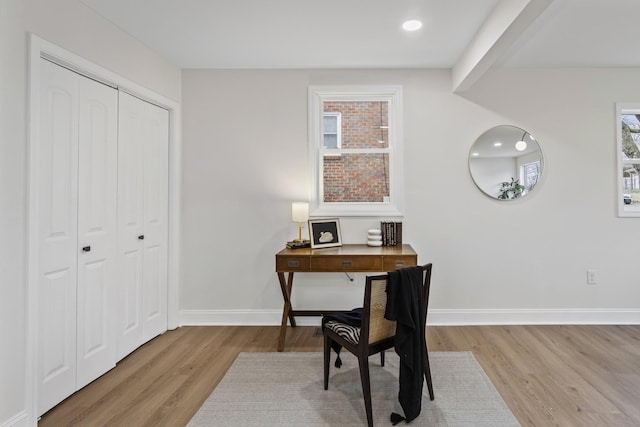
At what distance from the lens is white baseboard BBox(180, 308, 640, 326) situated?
3.48 meters

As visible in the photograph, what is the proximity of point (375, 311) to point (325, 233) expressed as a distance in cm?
143

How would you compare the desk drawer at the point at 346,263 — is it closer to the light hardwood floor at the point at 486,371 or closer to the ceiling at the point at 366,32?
the light hardwood floor at the point at 486,371

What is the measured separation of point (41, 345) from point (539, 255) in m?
4.03

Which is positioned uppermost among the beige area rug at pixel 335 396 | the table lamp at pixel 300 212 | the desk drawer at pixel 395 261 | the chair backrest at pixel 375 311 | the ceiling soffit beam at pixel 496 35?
the ceiling soffit beam at pixel 496 35

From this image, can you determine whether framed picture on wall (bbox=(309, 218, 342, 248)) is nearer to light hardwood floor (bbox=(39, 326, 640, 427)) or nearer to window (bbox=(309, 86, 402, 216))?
window (bbox=(309, 86, 402, 216))

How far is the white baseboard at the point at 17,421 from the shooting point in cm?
179

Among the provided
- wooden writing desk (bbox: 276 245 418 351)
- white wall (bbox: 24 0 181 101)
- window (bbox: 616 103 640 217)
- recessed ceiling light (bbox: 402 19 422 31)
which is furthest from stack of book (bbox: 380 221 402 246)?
white wall (bbox: 24 0 181 101)

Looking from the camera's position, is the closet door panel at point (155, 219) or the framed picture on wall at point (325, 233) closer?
the closet door panel at point (155, 219)

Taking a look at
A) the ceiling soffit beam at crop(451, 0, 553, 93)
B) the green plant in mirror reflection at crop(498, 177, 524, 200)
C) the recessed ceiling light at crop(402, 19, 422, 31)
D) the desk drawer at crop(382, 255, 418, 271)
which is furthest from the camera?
the green plant in mirror reflection at crop(498, 177, 524, 200)

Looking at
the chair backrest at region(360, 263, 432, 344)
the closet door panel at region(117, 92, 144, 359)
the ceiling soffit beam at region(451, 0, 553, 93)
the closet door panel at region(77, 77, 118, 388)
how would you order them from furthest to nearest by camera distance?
the closet door panel at region(117, 92, 144, 359) < the closet door panel at region(77, 77, 118, 388) < the ceiling soffit beam at region(451, 0, 553, 93) < the chair backrest at region(360, 263, 432, 344)

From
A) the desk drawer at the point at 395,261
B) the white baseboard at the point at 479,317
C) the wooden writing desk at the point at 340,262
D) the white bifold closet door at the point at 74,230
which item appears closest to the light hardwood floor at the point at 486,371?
the white baseboard at the point at 479,317

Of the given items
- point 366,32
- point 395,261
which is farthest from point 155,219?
point 366,32

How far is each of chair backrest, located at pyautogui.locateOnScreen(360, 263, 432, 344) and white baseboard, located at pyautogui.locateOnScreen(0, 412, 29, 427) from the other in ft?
5.95

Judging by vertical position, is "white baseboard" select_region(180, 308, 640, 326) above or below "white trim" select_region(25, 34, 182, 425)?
below
